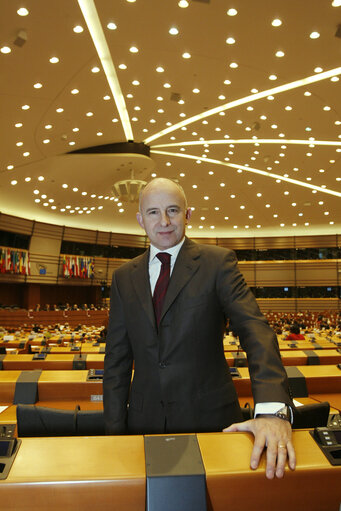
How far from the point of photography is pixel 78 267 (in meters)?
24.1

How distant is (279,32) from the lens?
7.34m

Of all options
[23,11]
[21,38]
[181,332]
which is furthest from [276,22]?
[181,332]

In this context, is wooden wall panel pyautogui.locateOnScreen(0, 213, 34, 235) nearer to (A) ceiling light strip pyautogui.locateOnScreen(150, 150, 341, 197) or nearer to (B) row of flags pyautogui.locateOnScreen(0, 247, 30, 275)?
(B) row of flags pyautogui.locateOnScreen(0, 247, 30, 275)

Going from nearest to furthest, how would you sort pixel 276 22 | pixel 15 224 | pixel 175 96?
pixel 276 22 < pixel 175 96 < pixel 15 224

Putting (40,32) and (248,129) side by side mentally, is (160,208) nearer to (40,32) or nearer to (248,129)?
(40,32)

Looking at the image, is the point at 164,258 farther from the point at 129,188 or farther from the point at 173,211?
the point at 129,188

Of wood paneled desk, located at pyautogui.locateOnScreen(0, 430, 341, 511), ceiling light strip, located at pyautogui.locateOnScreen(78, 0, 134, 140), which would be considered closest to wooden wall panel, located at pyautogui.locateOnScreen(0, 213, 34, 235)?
ceiling light strip, located at pyautogui.locateOnScreen(78, 0, 134, 140)

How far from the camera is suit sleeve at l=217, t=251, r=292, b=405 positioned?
1.28m

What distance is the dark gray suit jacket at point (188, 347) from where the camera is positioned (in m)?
1.57

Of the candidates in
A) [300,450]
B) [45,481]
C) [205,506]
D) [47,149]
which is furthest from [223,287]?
[47,149]

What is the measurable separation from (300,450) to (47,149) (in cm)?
1418

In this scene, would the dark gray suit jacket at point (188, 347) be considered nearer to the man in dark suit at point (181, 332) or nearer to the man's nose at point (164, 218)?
the man in dark suit at point (181, 332)

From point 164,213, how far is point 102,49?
8.84 metres

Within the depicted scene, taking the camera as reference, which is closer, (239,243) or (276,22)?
(276,22)
